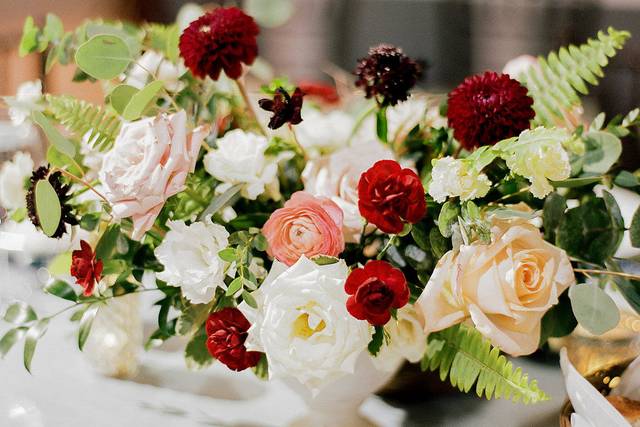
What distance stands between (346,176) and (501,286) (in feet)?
0.59

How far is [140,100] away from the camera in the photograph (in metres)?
0.58

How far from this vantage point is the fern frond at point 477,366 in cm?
53

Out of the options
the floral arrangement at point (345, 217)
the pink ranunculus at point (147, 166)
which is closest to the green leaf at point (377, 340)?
the floral arrangement at point (345, 217)

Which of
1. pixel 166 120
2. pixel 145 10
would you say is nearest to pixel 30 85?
pixel 166 120

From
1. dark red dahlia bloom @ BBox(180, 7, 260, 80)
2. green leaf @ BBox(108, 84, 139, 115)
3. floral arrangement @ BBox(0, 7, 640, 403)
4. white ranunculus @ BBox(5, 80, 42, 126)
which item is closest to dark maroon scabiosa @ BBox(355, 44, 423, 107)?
floral arrangement @ BBox(0, 7, 640, 403)

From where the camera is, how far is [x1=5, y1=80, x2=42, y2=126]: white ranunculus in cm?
67

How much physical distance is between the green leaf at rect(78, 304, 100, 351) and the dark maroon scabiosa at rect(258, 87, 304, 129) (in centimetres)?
25

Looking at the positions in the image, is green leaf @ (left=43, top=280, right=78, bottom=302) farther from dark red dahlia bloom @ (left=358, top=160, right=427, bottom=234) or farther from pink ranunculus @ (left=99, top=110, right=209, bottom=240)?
dark red dahlia bloom @ (left=358, top=160, right=427, bottom=234)

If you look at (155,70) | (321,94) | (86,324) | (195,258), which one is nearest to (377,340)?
(195,258)

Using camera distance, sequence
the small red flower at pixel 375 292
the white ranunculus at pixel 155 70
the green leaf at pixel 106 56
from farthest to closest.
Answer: the white ranunculus at pixel 155 70 → the green leaf at pixel 106 56 → the small red flower at pixel 375 292

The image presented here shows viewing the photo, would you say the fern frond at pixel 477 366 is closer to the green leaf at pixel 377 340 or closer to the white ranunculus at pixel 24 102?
the green leaf at pixel 377 340

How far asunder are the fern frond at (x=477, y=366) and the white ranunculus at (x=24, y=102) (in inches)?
17.3

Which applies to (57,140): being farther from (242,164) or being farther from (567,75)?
(567,75)

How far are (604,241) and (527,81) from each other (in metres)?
0.19
